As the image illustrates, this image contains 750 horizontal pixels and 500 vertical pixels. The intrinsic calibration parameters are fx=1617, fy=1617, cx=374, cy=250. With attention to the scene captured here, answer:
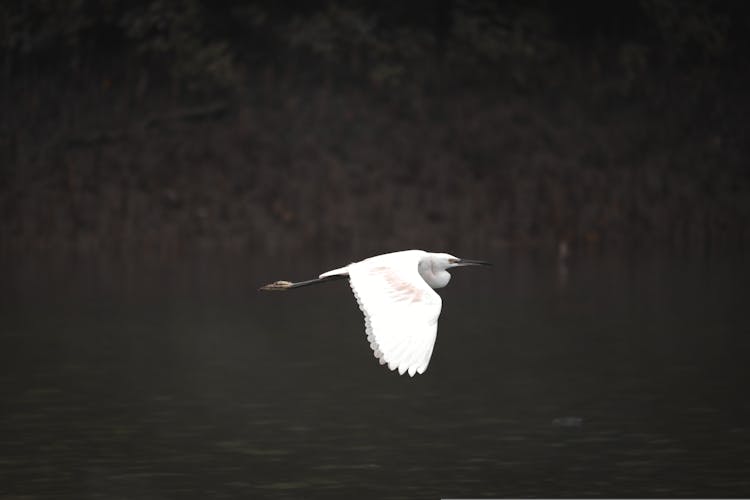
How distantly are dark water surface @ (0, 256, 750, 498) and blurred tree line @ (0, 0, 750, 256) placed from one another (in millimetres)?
4609

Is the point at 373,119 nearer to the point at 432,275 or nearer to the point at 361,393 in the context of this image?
the point at 361,393

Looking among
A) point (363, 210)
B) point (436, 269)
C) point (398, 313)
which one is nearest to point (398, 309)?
point (398, 313)

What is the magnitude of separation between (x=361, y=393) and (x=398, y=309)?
4.81m

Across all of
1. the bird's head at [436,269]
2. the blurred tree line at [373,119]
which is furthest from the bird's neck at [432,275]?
the blurred tree line at [373,119]

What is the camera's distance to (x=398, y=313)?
25.1 feet

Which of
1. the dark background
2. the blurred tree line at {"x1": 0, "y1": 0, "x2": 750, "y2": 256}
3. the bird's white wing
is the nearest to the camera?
the bird's white wing

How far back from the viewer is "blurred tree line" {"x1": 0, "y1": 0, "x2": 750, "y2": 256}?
2452cm

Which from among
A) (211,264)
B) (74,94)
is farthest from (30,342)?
(74,94)

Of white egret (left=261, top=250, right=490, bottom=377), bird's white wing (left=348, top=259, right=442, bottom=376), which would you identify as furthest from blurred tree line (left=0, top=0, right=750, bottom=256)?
bird's white wing (left=348, top=259, right=442, bottom=376)

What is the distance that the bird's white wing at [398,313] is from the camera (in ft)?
23.8

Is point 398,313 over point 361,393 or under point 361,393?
over

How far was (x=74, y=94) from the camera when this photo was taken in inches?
1040

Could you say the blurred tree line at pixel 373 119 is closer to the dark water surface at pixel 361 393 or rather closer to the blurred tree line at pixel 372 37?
the blurred tree line at pixel 372 37

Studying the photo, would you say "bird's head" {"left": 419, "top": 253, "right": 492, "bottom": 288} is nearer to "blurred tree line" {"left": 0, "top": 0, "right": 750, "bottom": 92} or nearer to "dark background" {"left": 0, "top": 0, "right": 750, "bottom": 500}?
"dark background" {"left": 0, "top": 0, "right": 750, "bottom": 500}
